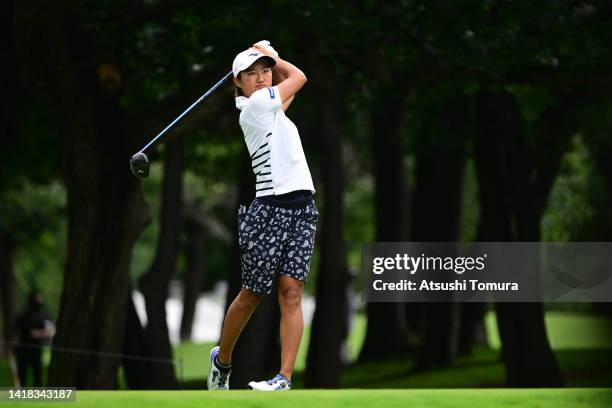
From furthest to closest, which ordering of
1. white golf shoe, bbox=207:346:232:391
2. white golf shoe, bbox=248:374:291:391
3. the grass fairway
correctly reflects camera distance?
1. white golf shoe, bbox=207:346:232:391
2. white golf shoe, bbox=248:374:291:391
3. the grass fairway

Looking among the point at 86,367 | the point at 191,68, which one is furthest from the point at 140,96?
the point at 86,367

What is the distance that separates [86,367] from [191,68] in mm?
3937

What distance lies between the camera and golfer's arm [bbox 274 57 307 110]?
8.59 m

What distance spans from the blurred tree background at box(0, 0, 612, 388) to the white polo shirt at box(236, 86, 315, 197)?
10.8ft

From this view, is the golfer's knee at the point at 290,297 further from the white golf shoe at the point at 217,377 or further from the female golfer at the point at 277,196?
the white golf shoe at the point at 217,377

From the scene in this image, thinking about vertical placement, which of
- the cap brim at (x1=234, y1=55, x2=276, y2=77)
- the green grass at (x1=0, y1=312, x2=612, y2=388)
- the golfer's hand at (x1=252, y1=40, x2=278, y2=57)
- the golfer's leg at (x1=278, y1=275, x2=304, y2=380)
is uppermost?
the golfer's hand at (x1=252, y1=40, x2=278, y2=57)

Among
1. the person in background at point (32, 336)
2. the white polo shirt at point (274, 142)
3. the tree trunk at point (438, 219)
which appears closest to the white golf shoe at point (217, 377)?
the white polo shirt at point (274, 142)

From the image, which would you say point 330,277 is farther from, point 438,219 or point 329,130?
point 438,219

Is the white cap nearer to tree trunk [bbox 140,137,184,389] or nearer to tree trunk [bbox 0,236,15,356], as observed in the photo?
tree trunk [bbox 140,137,184,389]

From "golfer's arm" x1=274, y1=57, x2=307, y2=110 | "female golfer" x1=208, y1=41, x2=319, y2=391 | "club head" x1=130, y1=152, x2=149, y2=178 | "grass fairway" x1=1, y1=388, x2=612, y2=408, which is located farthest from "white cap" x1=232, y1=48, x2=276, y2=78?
"grass fairway" x1=1, y1=388, x2=612, y2=408

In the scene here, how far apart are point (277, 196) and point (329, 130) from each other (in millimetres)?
13158

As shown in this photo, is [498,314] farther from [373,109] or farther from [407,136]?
[407,136]

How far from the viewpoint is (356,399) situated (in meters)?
7.29

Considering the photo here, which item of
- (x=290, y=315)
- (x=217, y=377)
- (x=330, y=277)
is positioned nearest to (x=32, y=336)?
(x=330, y=277)
